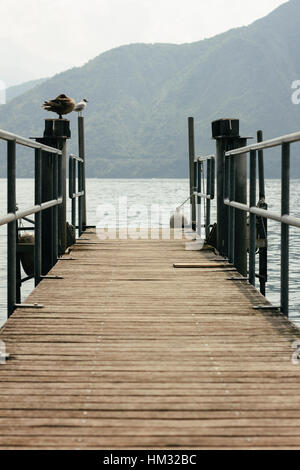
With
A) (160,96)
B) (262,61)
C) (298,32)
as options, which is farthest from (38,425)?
(298,32)

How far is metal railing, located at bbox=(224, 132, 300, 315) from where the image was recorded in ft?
13.1

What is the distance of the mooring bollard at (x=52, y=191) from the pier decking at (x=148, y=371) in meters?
1.25

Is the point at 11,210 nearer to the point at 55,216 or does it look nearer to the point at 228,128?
the point at 55,216

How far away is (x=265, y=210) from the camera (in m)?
4.54

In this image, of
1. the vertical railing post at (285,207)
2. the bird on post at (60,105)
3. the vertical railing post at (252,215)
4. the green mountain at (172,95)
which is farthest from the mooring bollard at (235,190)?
the green mountain at (172,95)

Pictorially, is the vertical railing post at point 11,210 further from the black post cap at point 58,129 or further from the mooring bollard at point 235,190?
the black post cap at point 58,129

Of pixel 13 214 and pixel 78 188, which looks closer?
pixel 13 214

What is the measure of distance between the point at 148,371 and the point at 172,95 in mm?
161926

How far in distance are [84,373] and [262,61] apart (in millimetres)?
175691

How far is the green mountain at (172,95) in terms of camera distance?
484 feet

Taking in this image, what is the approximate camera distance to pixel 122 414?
2.53m

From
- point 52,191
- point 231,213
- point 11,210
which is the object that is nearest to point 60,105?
point 52,191
